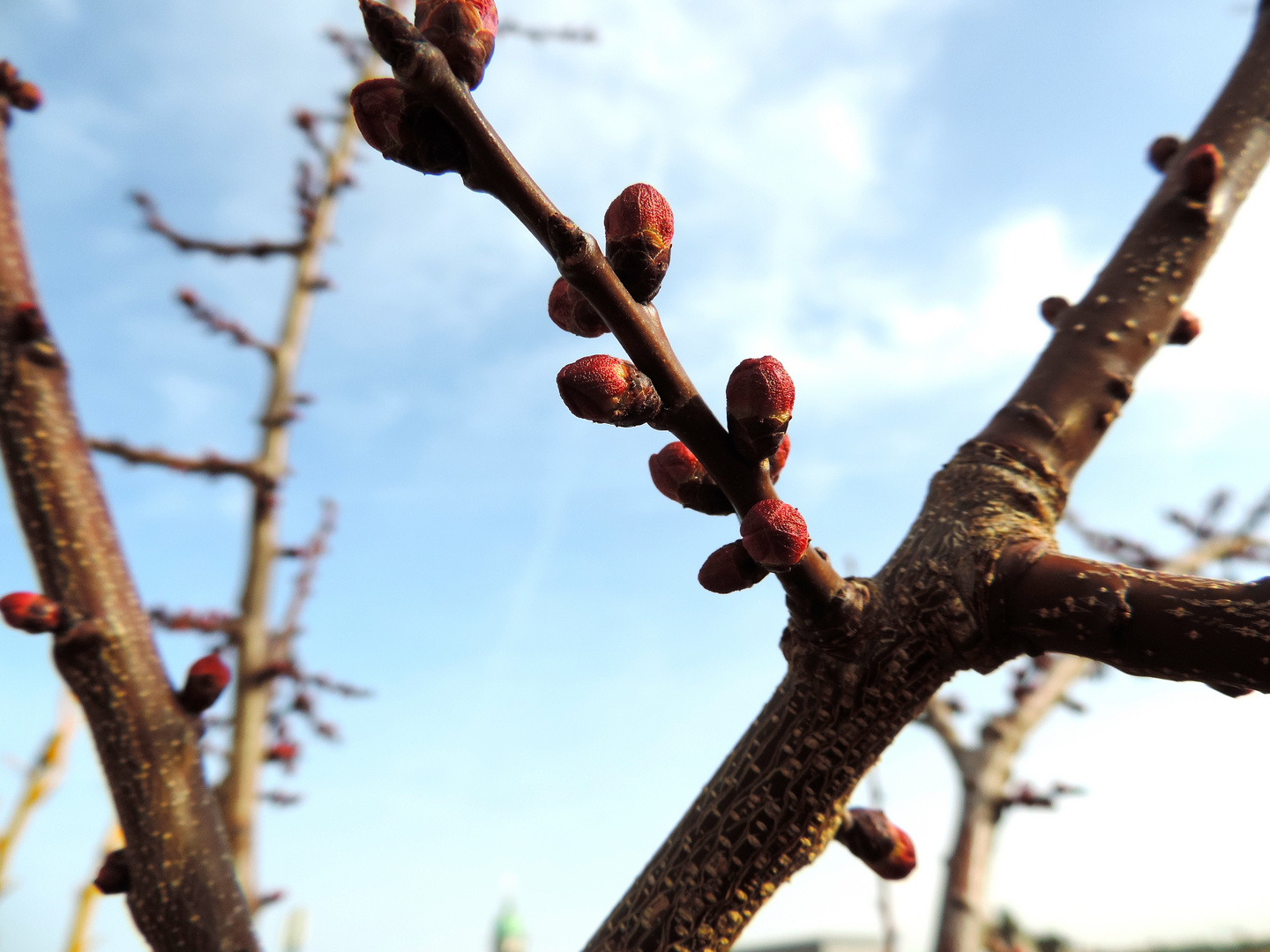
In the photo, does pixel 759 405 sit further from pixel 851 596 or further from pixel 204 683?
pixel 204 683

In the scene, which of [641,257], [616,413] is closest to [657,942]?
[616,413]

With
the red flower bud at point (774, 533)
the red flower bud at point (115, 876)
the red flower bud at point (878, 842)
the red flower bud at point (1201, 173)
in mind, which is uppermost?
the red flower bud at point (1201, 173)

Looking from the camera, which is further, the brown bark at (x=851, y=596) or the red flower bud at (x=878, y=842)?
the red flower bud at (x=878, y=842)

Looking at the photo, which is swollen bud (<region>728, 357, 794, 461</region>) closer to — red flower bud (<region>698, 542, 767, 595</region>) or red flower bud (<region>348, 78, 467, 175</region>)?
red flower bud (<region>698, 542, 767, 595</region>)

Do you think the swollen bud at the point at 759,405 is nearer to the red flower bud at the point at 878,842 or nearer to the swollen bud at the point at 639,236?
the swollen bud at the point at 639,236

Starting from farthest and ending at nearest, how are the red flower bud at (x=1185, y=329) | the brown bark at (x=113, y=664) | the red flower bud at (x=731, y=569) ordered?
the red flower bud at (x=1185, y=329), the brown bark at (x=113, y=664), the red flower bud at (x=731, y=569)

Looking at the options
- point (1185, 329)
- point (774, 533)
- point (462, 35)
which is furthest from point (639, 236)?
point (1185, 329)

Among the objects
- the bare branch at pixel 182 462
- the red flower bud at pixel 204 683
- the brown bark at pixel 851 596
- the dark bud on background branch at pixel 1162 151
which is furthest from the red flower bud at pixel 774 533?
the bare branch at pixel 182 462

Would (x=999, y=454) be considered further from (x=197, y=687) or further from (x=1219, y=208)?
(x=197, y=687)
